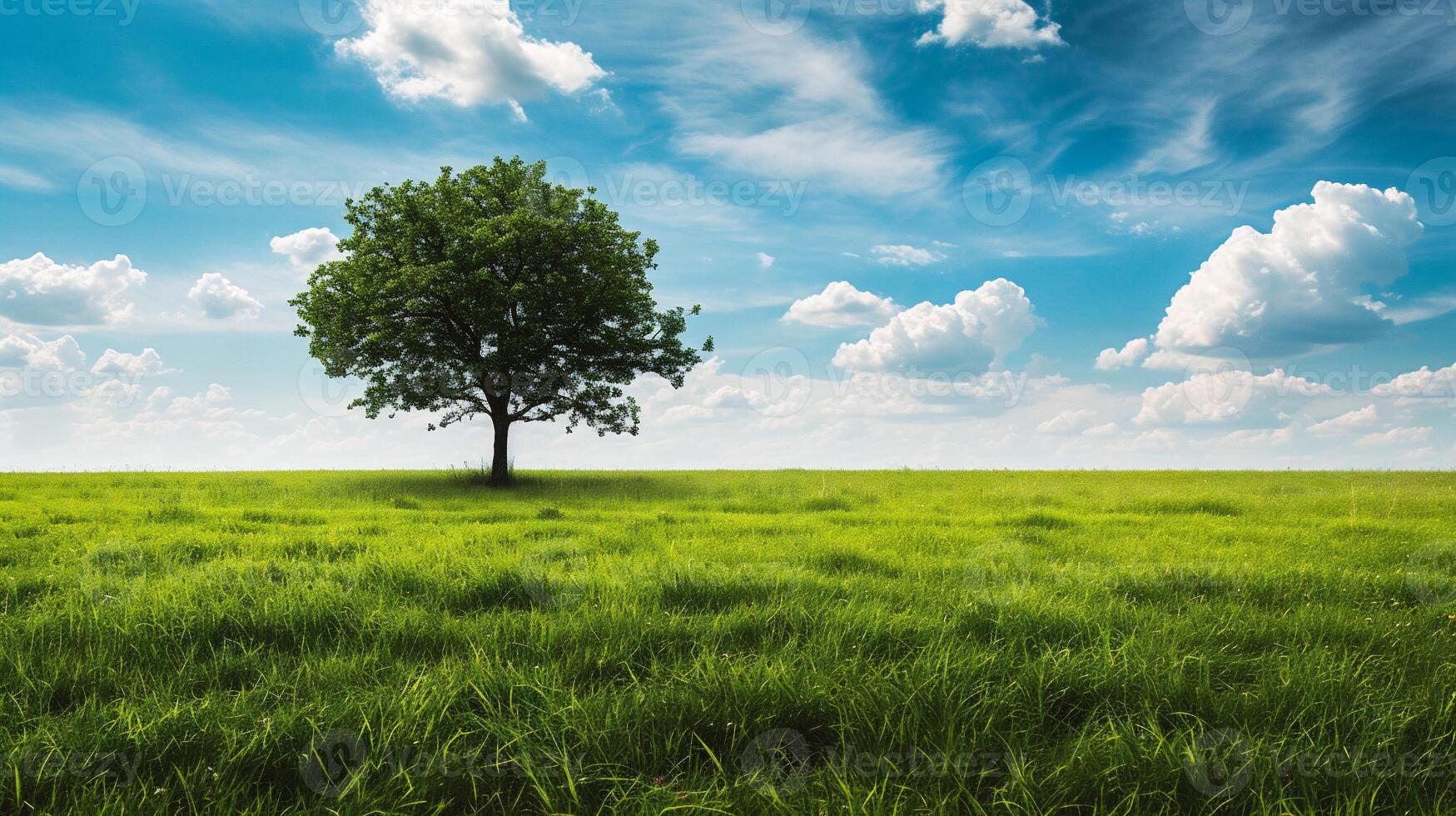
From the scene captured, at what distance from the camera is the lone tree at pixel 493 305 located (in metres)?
23.2

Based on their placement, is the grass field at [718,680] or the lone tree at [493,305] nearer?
the grass field at [718,680]

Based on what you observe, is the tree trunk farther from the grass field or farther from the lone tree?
the grass field

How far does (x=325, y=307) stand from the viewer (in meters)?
24.1

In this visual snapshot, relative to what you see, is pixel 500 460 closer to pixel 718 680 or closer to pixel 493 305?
pixel 493 305

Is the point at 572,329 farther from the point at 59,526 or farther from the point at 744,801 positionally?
the point at 744,801

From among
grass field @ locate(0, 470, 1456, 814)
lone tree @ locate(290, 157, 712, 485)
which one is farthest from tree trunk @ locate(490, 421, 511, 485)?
grass field @ locate(0, 470, 1456, 814)

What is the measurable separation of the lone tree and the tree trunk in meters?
0.04

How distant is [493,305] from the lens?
2303 centimetres

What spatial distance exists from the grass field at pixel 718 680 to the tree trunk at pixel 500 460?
16.0 meters

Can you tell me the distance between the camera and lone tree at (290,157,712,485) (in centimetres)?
2319

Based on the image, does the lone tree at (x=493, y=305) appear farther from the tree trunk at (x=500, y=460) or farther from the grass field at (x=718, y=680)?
the grass field at (x=718, y=680)

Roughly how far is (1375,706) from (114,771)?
617 centimetres

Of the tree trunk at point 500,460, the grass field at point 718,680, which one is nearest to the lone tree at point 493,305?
the tree trunk at point 500,460

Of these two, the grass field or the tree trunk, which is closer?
the grass field
